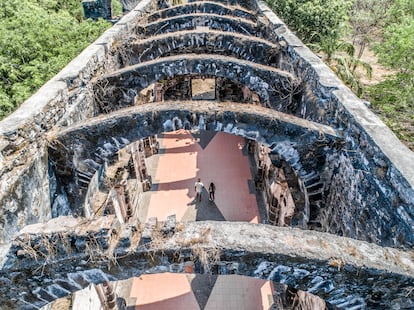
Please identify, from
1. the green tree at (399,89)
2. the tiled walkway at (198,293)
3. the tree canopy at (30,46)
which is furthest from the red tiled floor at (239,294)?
the green tree at (399,89)

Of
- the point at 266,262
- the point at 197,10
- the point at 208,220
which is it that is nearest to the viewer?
the point at 266,262

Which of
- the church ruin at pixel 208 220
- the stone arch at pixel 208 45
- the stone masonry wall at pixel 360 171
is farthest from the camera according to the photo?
the stone arch at pixel 208 45

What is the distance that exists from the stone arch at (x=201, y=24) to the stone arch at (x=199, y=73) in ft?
15.7

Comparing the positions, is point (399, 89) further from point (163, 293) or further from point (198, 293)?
point (163, 293)

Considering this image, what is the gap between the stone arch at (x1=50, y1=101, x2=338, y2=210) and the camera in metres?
6.51

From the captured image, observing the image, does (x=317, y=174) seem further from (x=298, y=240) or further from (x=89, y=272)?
(x=89, y=272)

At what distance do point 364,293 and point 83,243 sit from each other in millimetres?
3410

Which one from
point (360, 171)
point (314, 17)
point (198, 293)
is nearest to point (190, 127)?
point (360, 171)

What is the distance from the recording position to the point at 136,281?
33.2ft

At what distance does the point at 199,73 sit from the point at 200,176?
6760 mm

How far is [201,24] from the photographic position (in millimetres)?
12859

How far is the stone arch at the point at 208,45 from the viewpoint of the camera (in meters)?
10.4

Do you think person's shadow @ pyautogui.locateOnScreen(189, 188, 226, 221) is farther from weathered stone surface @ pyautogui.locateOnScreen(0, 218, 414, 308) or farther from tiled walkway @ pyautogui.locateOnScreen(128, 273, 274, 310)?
weathered stone surface @ pyautogui.locateOnScreen(0, 218, 414, 308)

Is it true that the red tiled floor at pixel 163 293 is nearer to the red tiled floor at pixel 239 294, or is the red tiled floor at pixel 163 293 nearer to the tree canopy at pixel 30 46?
the red tiled floor at pixel 239 294
